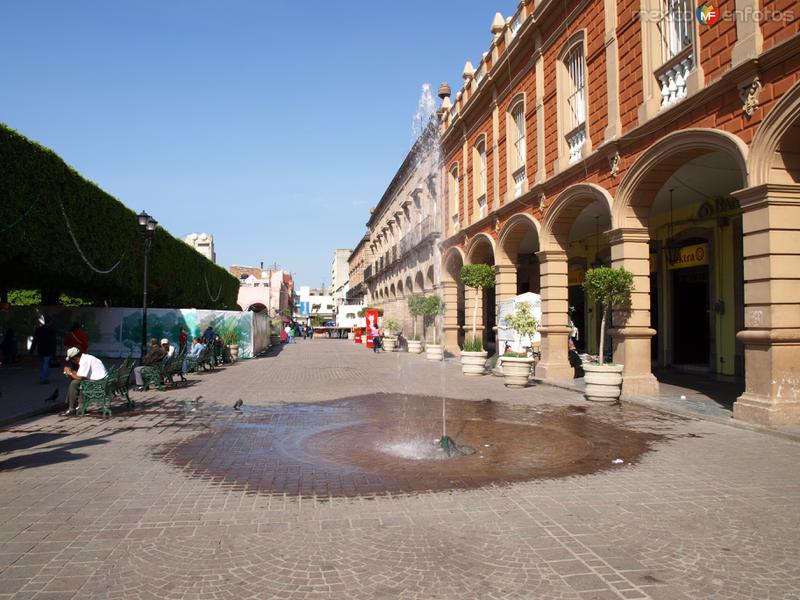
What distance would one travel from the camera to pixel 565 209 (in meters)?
15.5

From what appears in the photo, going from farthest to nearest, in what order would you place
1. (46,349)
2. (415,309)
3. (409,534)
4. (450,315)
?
(415,309)
(450,315)
(46,349)
(409,534)

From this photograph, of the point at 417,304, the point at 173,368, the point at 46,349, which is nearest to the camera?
the point at 173,368

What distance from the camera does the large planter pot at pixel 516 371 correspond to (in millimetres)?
14789

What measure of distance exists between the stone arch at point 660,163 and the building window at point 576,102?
2.50m

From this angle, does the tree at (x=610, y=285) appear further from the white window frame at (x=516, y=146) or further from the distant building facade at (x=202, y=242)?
the distant building facade at (x=202, y=242)

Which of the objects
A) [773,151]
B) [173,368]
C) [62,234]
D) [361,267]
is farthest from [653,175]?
[361,267]

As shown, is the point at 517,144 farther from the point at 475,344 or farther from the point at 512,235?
the point at 475,344

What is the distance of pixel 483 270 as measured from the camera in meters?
19.5

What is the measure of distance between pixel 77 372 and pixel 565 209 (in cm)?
1170

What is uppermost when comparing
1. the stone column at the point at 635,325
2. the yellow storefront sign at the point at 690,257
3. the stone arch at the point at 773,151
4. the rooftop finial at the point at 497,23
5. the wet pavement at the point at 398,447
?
the rooftop finial at the point at 497,23

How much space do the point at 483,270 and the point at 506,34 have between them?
768 centimetres

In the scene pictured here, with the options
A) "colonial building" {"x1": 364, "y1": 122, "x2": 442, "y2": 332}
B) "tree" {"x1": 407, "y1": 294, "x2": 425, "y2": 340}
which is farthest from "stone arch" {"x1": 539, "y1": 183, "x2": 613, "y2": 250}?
"colonial building" {"x1": 364, "y1": 122, "x2": 442, "y2": 332}

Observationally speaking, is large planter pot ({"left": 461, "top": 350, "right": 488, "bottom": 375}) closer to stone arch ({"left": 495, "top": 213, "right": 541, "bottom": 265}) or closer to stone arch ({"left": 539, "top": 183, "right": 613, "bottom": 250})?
stone arch ({"left": 495, "top": 213, "right": 541, "bottom": 265})

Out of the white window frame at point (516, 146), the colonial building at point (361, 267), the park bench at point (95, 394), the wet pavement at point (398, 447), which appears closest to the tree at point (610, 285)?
the wet pavement at point (398, 447)
